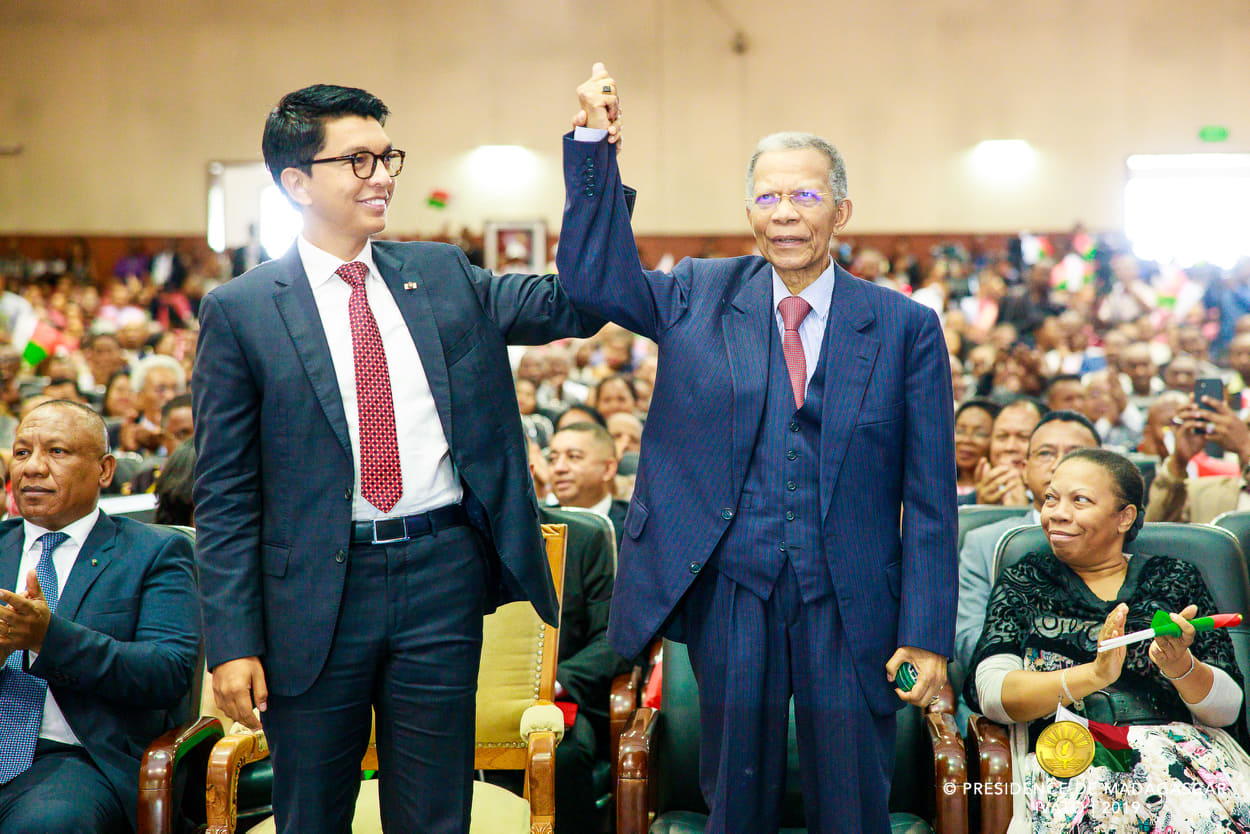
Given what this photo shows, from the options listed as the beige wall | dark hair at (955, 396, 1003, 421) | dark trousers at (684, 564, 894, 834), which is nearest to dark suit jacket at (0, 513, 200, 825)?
dark trousers at (684, 564, 894, 834)

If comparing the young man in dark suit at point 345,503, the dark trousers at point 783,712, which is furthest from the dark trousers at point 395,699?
the dark trousers at point 783,712

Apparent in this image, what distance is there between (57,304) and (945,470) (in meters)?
12.2

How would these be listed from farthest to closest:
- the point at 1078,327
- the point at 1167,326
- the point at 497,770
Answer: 1. the point at 1167,326
2. the point at 1078,327
3. the point at 497,770

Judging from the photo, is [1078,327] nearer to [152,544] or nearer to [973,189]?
[973,189]

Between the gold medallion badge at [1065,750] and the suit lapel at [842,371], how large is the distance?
32.4 inches

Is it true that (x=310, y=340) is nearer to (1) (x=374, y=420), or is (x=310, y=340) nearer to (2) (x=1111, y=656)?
(1) (x=374, y=420)

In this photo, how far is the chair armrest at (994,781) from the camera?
2174 millimetres

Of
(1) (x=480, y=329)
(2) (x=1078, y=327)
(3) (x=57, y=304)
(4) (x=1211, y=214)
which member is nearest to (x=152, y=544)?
(1) (x=480, y=329)

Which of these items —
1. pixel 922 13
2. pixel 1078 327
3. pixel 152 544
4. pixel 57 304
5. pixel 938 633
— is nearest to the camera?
pixel 938 633

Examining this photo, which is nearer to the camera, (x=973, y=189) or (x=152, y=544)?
(x=152, y=544)

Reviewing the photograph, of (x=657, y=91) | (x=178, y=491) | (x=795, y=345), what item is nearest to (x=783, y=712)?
(x=795, y=345)

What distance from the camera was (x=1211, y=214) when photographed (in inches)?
540

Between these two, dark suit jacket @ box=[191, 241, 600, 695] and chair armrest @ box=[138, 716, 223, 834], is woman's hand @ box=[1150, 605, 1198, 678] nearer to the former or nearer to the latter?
dark suit jacket @ box=[191, 241, 600, 695]

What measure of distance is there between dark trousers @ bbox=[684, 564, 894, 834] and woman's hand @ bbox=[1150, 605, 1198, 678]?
25.2 inches
